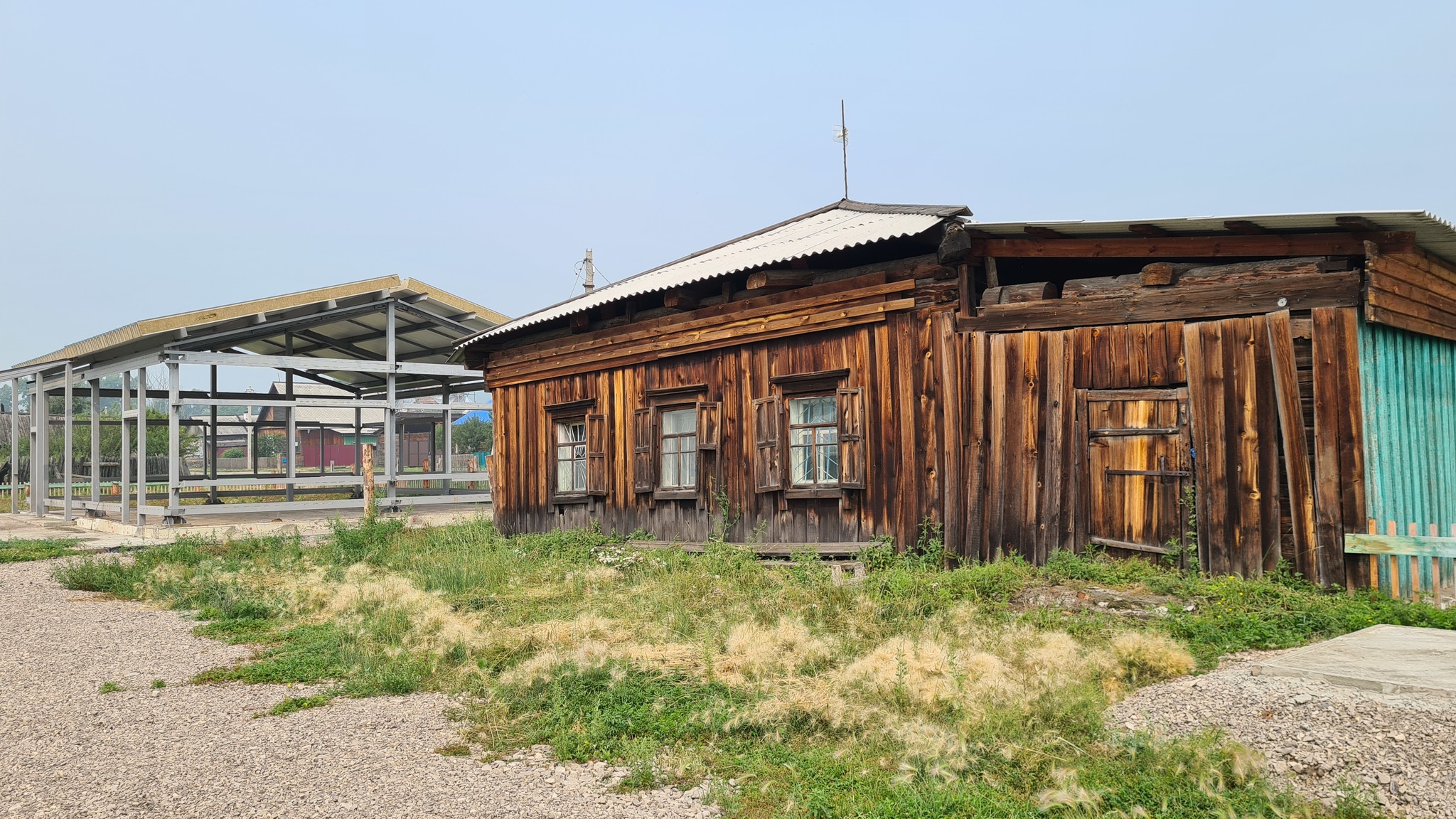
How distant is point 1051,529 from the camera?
824 cm

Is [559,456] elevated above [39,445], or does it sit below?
below

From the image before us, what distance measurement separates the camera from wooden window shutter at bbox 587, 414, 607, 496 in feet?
43.0

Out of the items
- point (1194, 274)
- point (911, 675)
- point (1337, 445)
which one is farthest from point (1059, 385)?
point (911, 675)

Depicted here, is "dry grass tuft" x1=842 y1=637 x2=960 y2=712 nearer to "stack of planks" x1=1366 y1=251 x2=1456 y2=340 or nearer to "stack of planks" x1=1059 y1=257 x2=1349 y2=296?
"stack of planks" x1=1059 y1=257 x2=1349 y2=296

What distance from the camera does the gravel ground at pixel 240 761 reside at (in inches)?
162

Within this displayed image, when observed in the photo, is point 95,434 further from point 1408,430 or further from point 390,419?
point 1408,430

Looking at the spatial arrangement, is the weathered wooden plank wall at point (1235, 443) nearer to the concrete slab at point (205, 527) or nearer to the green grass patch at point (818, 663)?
the green grass patch at point (818, 663)

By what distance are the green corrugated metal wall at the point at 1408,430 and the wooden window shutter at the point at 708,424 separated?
6.56 metres

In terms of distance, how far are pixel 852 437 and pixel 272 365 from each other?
47.2 feet

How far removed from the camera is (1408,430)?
769 centimetres

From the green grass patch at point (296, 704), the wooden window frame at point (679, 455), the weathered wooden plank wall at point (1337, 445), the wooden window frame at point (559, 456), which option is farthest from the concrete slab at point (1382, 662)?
the wooden window frame at point (559, 456)

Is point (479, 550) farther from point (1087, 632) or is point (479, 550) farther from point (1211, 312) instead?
point (1211, 312)

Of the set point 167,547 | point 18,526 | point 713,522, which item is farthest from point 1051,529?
point 18,526

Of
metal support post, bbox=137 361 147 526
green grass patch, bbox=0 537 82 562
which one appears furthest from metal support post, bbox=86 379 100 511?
green grass patch, bbox=0 537 82 562
